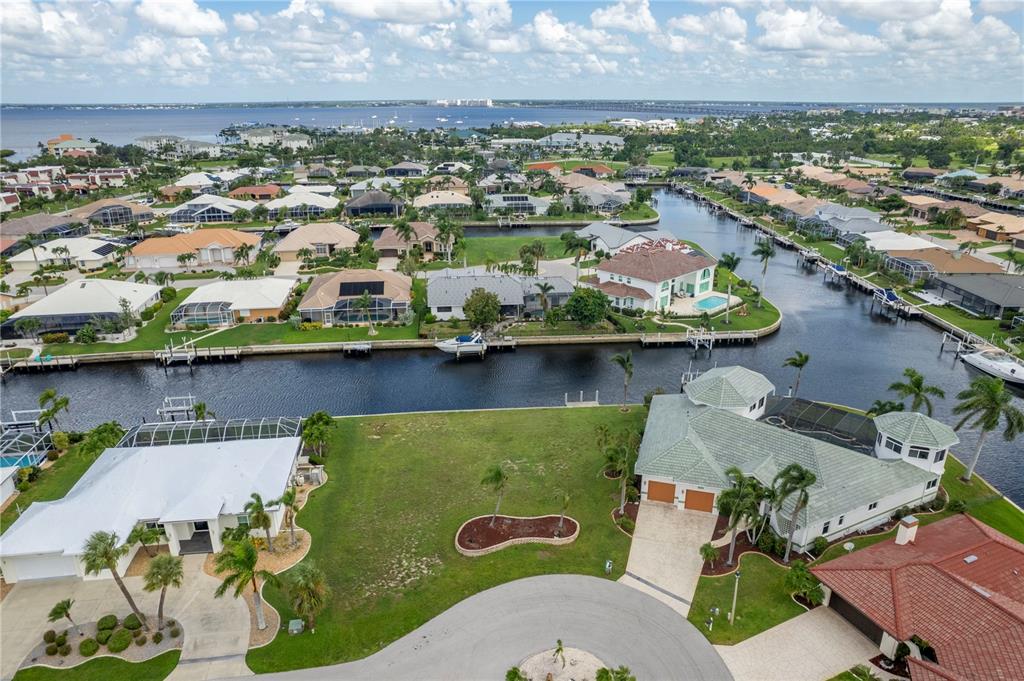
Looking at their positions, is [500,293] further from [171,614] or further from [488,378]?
[171,614]

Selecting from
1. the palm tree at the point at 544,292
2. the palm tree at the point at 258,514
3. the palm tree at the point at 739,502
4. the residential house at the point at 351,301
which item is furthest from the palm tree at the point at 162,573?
the palm tree at the point at 544,292

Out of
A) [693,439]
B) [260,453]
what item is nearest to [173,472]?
[260,453]

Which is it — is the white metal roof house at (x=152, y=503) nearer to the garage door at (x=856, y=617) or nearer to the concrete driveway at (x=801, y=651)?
the concrete driveway at (x=801, y=651)

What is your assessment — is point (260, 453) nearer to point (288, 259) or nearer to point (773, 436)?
point (773, 436)

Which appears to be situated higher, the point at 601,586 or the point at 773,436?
the point at 773,436

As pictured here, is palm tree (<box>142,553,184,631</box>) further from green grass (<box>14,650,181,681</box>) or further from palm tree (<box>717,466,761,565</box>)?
palm tree (<box>717,466,761,565</box>)

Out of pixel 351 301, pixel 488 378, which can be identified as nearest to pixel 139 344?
pixel 351 301

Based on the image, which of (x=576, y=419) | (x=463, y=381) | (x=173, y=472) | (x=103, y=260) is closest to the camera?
(x=173, y=472)
